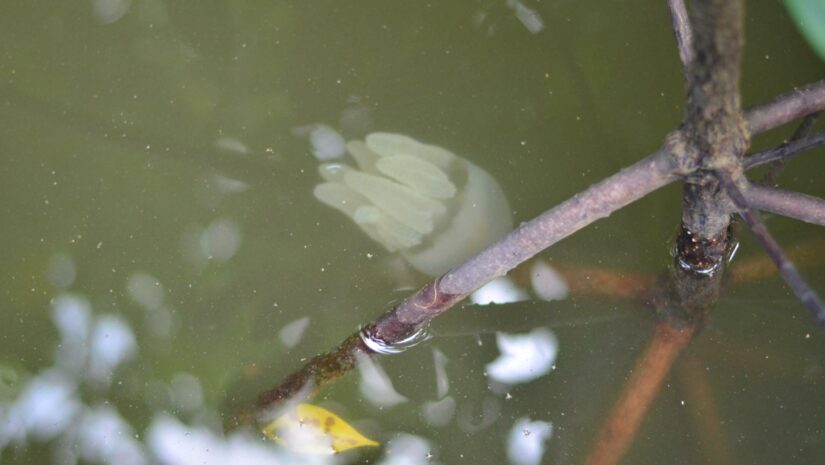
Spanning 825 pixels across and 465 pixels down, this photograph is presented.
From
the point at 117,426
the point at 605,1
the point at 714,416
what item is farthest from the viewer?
the point at 605,1

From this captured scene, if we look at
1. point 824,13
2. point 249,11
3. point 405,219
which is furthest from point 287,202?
point 824,13

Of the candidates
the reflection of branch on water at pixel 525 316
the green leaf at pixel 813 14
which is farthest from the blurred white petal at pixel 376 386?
the green leaf at pixel 813 14

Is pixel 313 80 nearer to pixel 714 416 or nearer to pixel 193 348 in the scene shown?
pixel 193 348

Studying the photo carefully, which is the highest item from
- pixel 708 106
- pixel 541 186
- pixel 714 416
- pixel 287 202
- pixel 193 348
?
pixel 708 106

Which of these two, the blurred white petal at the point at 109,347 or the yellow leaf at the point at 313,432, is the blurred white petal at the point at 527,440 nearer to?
the yellow leaf at the point at 313,432

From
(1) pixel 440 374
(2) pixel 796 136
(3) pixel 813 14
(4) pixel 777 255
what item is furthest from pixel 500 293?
(3) pixel 813 14

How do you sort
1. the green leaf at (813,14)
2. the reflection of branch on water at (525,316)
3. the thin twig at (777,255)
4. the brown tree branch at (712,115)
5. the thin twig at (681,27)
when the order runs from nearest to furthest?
the green leaf at (813,14)
the brown tree branch at (712,115)
the thin twig at (777,255)
the thin twig at (681,27)
the reflection of branch on water at (525,316)

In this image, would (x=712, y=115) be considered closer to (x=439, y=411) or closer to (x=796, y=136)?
(x=796, y=136)
